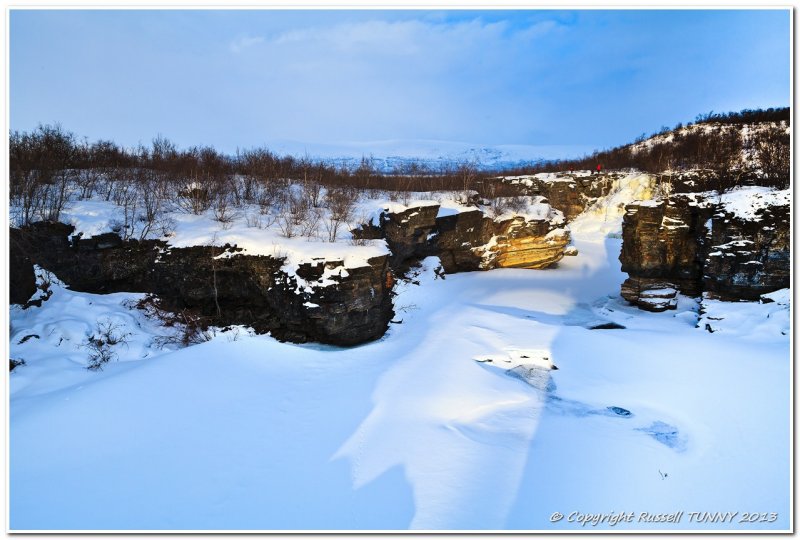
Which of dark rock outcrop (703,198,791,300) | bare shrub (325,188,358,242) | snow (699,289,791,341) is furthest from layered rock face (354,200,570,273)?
snow (699,289,791,341)

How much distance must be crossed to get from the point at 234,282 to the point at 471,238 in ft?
48.2

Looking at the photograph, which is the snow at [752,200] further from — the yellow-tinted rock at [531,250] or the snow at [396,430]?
the yellow-tinted rock at [531,250]

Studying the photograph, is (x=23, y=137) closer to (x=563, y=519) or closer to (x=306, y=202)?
(x=306, y=202)

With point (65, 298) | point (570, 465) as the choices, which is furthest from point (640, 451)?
point (65, 298)

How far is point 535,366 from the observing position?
9922mm

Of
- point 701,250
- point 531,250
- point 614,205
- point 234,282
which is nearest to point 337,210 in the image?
point 234,282

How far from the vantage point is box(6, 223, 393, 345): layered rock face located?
40.8ft

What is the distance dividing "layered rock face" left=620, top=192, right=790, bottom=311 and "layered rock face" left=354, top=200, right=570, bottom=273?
7489 mm

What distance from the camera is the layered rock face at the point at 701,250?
13.5 m

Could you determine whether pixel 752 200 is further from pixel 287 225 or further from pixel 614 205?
pixel 614 205

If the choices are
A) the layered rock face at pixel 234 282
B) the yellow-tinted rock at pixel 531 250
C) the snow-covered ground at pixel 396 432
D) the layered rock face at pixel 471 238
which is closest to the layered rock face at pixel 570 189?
the layered rock face at pixel 471 238

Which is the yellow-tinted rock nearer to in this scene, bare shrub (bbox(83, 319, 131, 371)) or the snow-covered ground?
the snow-covered ground

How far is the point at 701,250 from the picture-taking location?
15641mm
